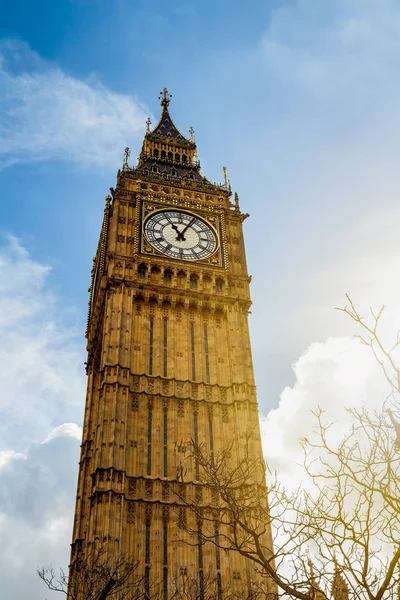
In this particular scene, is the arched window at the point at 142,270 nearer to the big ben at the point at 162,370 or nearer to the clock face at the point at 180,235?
the big ben at the point at 162,370

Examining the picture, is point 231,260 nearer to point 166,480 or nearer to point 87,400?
point 87,400

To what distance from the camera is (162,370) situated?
1468 inches

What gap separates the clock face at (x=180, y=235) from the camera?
4394 cm

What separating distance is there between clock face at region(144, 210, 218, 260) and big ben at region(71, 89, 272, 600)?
0.27ft

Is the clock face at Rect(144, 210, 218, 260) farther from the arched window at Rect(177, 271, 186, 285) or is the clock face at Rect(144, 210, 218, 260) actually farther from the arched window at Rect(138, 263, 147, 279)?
the arched window at Rect(138, 263, 147, 279)

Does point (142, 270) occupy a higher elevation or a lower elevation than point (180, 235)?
lower

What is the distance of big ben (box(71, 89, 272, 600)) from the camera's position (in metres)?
30.2

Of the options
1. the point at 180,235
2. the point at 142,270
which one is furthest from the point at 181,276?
the point at 180,235

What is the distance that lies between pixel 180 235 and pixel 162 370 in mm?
11508

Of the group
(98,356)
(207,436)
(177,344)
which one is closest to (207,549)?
(207,436)

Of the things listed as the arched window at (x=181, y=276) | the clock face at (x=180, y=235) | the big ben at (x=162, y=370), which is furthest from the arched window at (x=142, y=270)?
the arched window at (x=181, y=276)

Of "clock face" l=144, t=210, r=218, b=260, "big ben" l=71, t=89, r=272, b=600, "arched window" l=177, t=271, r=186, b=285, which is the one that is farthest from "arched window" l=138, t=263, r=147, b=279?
Result: "arched window" l=177, t=271, r=186, b=285

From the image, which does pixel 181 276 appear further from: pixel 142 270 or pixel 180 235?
pixel 180 235

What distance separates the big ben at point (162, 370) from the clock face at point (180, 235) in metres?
0.08
